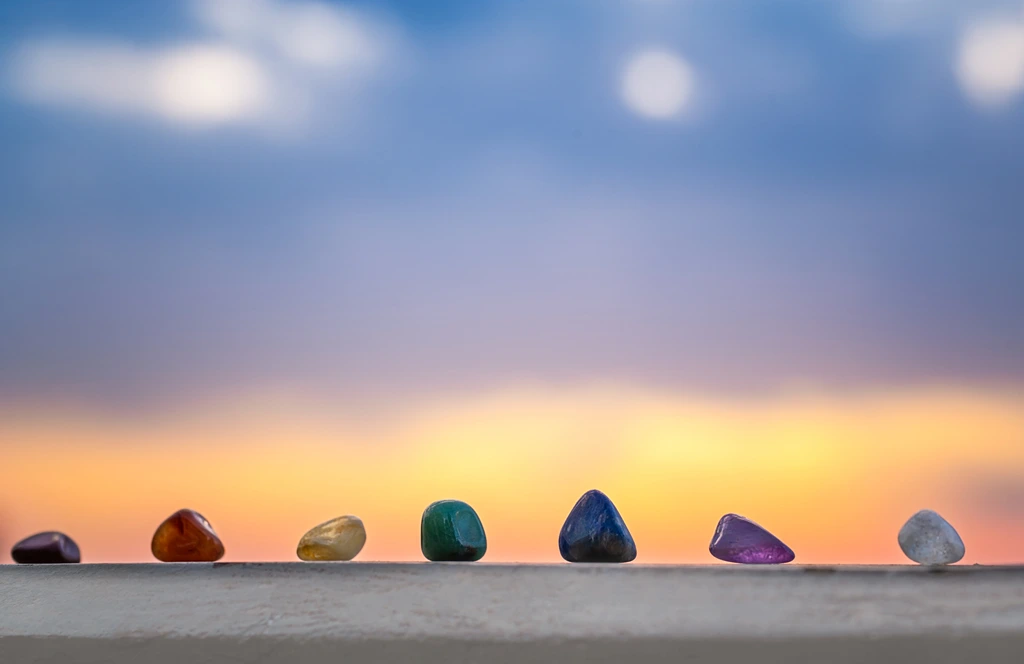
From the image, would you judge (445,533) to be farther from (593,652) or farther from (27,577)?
(27,577)

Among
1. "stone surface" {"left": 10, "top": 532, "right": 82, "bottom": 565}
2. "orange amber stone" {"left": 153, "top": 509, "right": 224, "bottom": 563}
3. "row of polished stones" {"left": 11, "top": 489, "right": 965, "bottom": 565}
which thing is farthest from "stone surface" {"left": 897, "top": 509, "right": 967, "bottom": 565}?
"stone surface" {"left": 10, "top": 532, "right": 82, "bottom": 565}

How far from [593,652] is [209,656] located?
460mm

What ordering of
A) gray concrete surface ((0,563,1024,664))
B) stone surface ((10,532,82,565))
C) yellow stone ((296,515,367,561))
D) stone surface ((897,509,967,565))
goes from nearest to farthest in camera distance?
gray concrete surface ((0,563,1024,664)) < stone surface ((897,509,967,565)) < yellow stone ((296,515,367,561)) < stone surface ((10,532,82,565))

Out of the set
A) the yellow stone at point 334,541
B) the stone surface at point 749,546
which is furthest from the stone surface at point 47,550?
the stone surface at point 749,546

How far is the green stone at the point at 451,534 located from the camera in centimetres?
125

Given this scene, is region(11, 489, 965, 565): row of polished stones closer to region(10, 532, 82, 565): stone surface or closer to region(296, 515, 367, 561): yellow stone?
region(296, 515, 367, 561): yellow stone

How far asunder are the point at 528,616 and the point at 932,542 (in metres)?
0.60

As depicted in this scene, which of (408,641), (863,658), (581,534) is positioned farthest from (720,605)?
(408,641)

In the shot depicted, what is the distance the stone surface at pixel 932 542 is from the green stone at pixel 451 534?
0.61 metres

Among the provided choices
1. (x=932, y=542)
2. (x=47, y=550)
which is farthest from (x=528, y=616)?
(x=47, y=550)

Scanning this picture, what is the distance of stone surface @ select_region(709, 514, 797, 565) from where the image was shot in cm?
124

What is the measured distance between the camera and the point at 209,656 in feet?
3.37

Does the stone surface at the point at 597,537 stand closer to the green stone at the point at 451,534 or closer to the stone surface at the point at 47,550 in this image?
the green stone at the point at 451,534

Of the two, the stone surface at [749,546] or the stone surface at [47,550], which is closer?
the stone surface at [749,546]
